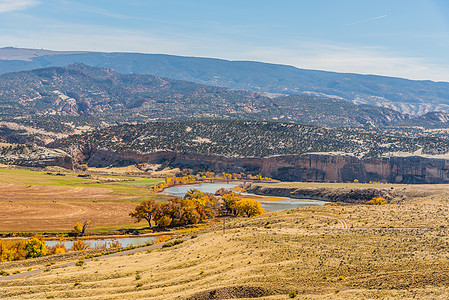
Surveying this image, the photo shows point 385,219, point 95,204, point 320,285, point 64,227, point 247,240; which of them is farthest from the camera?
point 95,204

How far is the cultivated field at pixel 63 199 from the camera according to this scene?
10462 cm

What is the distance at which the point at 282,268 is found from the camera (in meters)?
39.0

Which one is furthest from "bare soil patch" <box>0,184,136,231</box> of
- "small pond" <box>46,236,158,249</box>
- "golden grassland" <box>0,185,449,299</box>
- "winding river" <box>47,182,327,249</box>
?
"golden grassland" <box>0,185,449,299</box>

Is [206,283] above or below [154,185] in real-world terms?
above

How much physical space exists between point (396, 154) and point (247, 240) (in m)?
163

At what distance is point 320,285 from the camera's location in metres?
34.0

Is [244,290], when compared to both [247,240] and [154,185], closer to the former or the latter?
[247,240]

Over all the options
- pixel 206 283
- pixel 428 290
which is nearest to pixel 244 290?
pixel 206 283

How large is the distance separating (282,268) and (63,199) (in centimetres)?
10947

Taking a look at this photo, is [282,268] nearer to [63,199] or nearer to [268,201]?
[63,199]

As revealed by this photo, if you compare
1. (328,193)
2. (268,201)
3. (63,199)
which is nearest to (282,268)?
(63,199)

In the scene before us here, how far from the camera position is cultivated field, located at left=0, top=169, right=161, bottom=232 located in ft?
343

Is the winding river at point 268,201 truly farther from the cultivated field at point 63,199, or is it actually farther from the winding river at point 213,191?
the cultivated field at point 63,199

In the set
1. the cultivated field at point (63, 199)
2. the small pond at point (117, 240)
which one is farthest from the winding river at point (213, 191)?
the cultivated field at point (63, 199)
